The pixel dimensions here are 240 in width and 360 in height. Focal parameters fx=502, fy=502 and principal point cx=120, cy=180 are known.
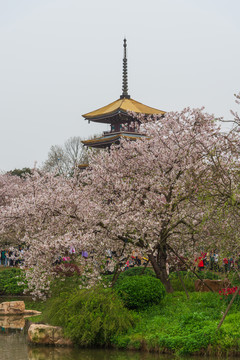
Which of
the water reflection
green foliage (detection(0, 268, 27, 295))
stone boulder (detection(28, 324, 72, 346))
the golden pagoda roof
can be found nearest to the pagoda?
the golden pagoda roof

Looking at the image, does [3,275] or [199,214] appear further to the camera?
[3,275]

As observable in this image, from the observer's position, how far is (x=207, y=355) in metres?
11.7

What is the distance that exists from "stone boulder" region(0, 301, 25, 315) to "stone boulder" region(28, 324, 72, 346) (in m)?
5.94

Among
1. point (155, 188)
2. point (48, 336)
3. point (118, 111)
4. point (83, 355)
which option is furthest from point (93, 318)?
point (118, 111)

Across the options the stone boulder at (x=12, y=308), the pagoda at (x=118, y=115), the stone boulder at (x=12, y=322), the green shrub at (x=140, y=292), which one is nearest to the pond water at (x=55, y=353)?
the green shrub at (x=140, y=292)

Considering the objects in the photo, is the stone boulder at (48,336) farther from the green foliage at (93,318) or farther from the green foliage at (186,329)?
the green foliage at (186,329)

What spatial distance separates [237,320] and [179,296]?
4223 millimetres

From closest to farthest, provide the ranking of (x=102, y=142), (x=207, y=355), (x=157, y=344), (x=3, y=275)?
(x=207, y=355) < (x=157, y=344) < (x=3, y=275) < (x=102, y=142)

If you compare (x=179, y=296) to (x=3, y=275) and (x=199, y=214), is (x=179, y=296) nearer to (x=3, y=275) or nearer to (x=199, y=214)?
(x=199, y=214)

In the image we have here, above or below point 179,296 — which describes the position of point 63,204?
above

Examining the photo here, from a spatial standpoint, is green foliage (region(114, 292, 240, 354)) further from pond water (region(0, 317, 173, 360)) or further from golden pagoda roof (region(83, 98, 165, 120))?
golden pagoda roof (region(83, 98, 165, 120))

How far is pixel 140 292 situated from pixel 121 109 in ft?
102

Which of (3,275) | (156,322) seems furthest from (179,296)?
(3,275)

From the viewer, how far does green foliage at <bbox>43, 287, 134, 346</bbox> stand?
13125 millimetres
